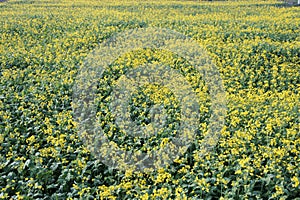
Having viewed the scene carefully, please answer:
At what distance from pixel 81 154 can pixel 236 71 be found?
5.10 meters

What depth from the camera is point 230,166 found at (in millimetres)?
5719

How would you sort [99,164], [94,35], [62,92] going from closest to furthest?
[99,164], [62,92], [94,35]

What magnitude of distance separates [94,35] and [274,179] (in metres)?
9.85

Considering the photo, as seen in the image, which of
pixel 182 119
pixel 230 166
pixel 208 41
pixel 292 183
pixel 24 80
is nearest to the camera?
pixel 292 183

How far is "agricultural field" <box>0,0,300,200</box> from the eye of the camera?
5508 mm

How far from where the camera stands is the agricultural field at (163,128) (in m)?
5.51

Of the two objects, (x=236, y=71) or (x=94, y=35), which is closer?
(x=236, y=71)

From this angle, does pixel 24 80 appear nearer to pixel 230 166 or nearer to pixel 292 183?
pixel 230 166

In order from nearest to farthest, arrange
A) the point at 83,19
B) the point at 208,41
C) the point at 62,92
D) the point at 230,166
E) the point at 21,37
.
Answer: the point at 230,166 → the point at 62,92 → the point at 208,41 → the point at 21,37 → the point at 83,19

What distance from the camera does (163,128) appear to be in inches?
273

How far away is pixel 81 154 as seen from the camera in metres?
6.44

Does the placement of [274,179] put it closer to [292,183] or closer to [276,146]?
[292,183]

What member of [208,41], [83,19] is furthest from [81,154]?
[83,19]

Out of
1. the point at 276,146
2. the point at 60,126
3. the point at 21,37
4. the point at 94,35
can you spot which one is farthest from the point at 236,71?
the point at 21,37
